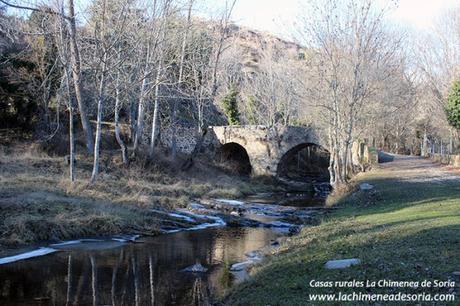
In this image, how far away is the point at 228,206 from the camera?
25.4m

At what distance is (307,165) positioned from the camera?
182 ft

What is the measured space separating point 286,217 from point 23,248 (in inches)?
462

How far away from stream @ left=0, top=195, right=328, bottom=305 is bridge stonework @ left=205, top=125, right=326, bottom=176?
75.1ft

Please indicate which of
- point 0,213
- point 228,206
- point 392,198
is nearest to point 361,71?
point 392,198

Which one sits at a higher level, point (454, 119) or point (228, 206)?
point (454, 119)

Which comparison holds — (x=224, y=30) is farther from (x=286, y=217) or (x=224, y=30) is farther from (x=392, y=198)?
(x=392, y=198)

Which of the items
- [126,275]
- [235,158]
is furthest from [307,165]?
[126,275]

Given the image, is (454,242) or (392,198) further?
(392,198)

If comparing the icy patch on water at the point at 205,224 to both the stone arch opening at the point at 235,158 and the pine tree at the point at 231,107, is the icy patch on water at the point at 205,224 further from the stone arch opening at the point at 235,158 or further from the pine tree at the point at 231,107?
the pine tree at the point at 231,107

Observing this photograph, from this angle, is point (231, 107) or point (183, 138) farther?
point (231, 107)

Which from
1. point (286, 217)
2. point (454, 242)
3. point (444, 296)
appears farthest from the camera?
point (286, 217)

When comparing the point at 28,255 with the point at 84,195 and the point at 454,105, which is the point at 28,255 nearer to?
the point at 84,195

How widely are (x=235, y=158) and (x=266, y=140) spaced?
5430mm

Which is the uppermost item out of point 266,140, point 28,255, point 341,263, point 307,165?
point 266,140
